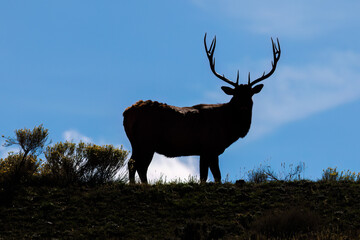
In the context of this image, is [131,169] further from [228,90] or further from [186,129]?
[228,90]

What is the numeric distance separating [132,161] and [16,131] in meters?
3.47

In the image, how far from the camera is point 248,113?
13.0 meters

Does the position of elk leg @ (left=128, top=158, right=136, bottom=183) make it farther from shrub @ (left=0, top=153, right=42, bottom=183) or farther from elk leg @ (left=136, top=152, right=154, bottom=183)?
shrub @ (left=0, top=153, right=42, bottom=183)

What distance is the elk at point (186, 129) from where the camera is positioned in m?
12.5

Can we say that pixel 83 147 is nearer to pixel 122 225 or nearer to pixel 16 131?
pixel 16 131

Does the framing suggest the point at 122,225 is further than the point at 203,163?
No

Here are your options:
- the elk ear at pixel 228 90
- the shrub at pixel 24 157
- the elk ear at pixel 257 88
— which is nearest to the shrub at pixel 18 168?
the shrub at pixel 24 157

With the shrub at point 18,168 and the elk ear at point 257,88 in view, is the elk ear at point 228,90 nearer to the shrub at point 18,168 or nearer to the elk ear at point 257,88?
the elk ear at point 257,88

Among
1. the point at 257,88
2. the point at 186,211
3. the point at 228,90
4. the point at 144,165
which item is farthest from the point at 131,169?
the point at 257,88

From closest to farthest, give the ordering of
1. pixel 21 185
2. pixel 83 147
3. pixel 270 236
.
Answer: pixel 270 236 < pixel 21 185 < pixel 83 147

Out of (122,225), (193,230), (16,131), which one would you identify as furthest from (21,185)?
(193,230)

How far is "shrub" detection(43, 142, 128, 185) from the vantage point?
40.8 feet

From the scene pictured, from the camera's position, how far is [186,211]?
33.5 ft

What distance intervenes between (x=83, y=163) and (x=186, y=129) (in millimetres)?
2917
